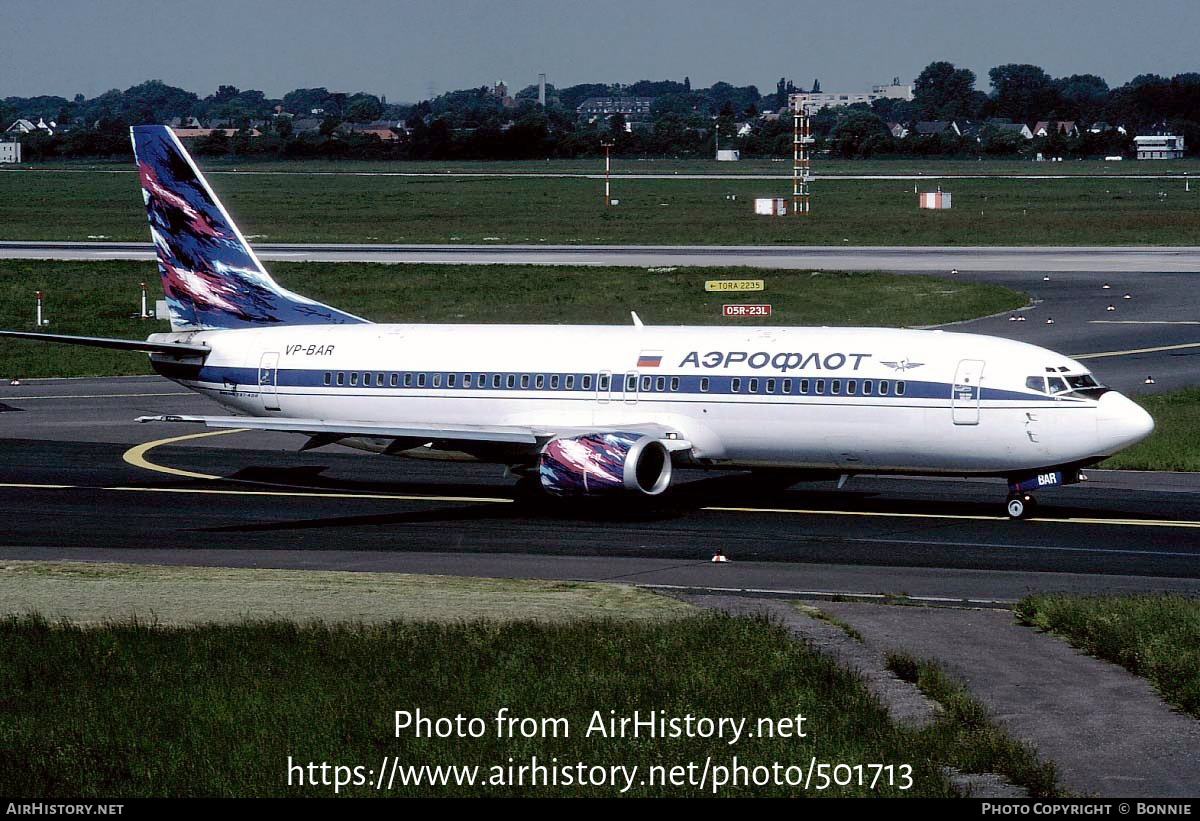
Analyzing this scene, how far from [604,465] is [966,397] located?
7.71m

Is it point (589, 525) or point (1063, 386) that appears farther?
point (589, 525)

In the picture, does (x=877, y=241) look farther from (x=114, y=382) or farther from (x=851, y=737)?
(x=851, y=737)

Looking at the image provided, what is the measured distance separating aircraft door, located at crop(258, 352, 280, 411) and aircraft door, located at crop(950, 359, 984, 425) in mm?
16580

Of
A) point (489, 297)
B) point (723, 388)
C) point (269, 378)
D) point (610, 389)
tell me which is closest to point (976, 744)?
point (723, 388)

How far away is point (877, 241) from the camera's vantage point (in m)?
115

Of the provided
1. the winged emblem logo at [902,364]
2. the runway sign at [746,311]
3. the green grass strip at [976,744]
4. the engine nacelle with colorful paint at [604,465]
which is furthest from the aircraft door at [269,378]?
the runway sign at [746,311]

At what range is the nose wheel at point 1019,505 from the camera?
120ft

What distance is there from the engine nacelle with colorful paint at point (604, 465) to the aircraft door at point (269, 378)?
8.27m

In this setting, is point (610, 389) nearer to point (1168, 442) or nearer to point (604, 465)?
point (604, 465)

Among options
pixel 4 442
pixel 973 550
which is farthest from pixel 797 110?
pixel 973 550

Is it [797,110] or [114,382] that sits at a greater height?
[797,110]

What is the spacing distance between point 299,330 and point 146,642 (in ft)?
64.2

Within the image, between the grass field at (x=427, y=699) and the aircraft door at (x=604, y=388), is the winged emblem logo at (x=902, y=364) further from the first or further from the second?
the grass field at (x=427, y=699)

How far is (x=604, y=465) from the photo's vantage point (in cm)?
3634
